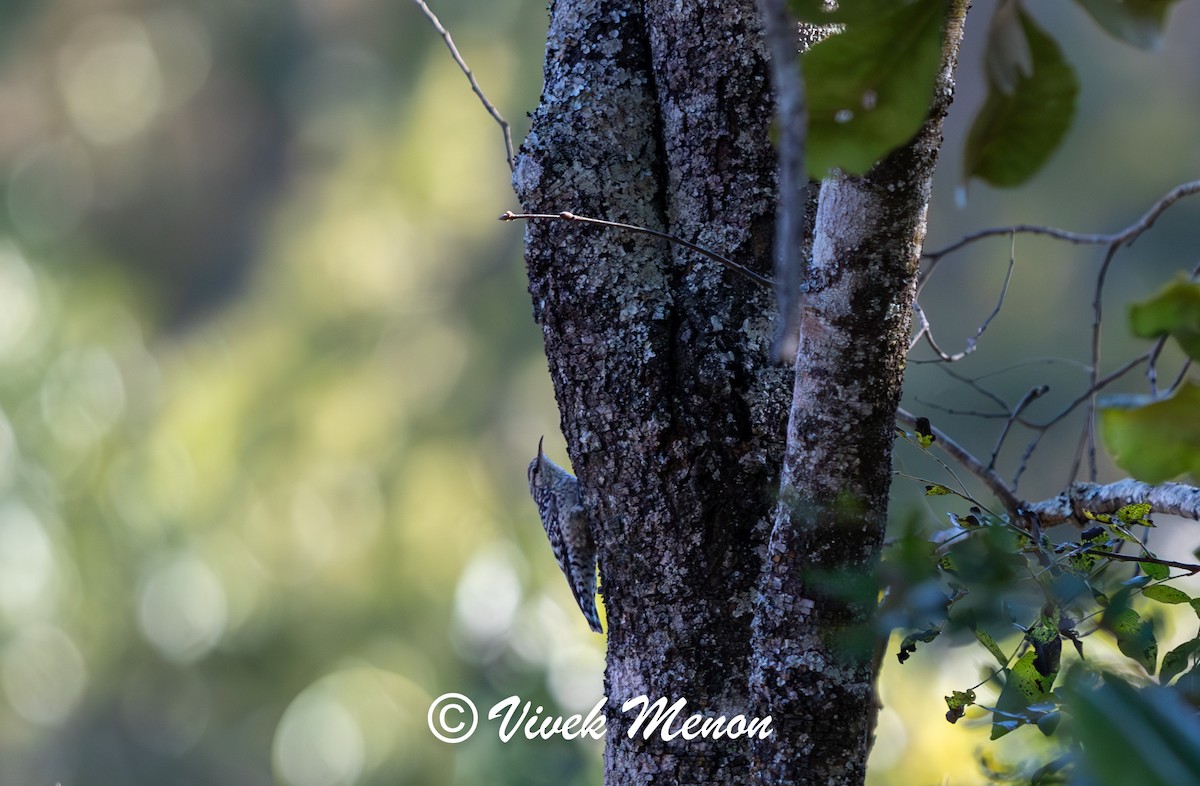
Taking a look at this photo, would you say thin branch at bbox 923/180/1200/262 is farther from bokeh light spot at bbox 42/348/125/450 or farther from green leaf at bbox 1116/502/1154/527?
bokeh light spot at bbox 42/348/125/450

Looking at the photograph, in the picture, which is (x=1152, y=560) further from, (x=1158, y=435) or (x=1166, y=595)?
(x=1158, y=435)

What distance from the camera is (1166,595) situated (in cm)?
77

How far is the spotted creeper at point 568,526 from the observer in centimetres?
175

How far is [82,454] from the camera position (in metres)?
5.54

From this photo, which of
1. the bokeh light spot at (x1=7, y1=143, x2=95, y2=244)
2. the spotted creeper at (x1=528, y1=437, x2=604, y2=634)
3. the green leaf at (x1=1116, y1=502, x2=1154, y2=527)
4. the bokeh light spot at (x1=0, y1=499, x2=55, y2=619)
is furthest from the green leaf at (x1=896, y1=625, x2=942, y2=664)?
the bokeh light spot at (x1=7, y1=143, x2=95, y2=244)

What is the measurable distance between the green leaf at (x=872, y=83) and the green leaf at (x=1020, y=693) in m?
0.50

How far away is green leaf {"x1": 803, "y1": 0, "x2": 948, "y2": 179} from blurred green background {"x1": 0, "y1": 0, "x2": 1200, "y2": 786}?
4.57m

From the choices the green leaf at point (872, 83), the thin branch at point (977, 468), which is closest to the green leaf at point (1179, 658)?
the thin branch at point (977, 468)

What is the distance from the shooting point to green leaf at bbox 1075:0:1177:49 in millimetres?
338

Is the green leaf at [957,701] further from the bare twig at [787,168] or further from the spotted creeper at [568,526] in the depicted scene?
the spotted creeper at [568,526]

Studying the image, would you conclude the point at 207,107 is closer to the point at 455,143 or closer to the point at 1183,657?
the point at 455,143

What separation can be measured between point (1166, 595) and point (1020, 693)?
0.14 meters

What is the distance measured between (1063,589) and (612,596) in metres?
0.52

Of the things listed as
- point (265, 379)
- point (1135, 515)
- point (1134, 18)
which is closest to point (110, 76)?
point (265, 379)
